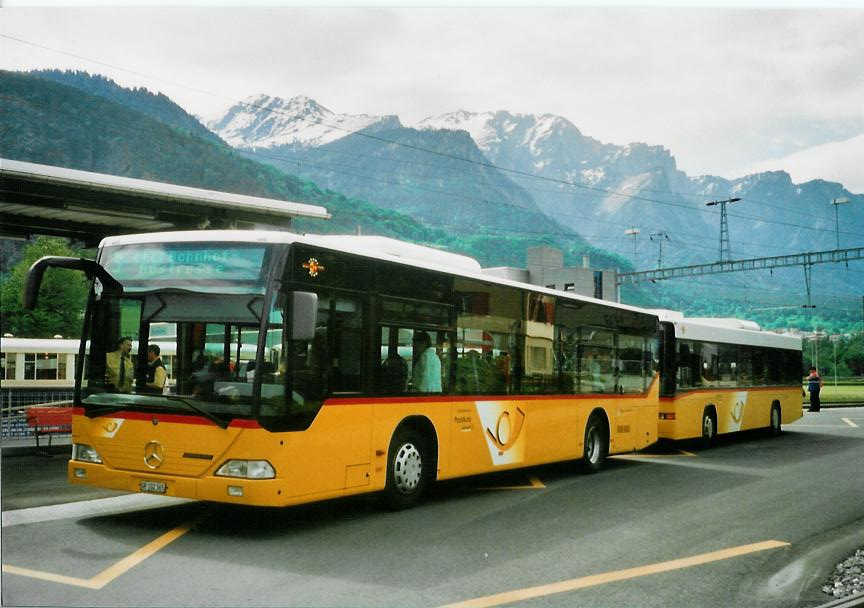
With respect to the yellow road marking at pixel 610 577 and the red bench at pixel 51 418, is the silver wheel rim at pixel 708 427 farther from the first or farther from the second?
the red bench at pixel 51 418

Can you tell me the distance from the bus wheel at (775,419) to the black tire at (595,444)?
10.3 m

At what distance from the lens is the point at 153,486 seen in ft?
26.3

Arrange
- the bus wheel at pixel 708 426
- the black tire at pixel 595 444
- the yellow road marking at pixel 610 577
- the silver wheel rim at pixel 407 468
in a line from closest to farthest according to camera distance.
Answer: the yellow road marking at pixel 610 577, the silver wheel rim at pixel 407 468, the black tire at pixel 595 444, the bus wheel at pixel 708 426

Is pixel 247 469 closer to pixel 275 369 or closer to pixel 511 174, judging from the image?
pixel 275 369

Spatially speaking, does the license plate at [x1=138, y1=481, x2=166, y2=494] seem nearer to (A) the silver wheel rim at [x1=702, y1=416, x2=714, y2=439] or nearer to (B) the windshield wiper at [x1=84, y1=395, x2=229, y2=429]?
(B) the windshield wiper at [x1=84, y1=395, x2=229, y2=429]

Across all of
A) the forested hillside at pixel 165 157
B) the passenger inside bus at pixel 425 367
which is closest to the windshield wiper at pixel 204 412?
the passenger inside bus at pixel 425 367

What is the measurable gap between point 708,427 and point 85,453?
14.7 m

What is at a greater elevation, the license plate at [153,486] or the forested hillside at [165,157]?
the forested hillside at [165,157]

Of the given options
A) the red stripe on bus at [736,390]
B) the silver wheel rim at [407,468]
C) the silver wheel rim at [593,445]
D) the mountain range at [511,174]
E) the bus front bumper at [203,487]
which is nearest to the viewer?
the bus front bumper at [203,487]

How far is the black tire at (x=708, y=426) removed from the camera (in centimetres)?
1942

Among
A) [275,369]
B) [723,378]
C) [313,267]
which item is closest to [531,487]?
[313,267]

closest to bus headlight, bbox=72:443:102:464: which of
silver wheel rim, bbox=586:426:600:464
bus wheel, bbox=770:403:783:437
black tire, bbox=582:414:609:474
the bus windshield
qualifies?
the bus windshield

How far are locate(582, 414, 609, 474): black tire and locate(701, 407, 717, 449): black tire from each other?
5.50 meters

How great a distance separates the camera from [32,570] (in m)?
6.64
